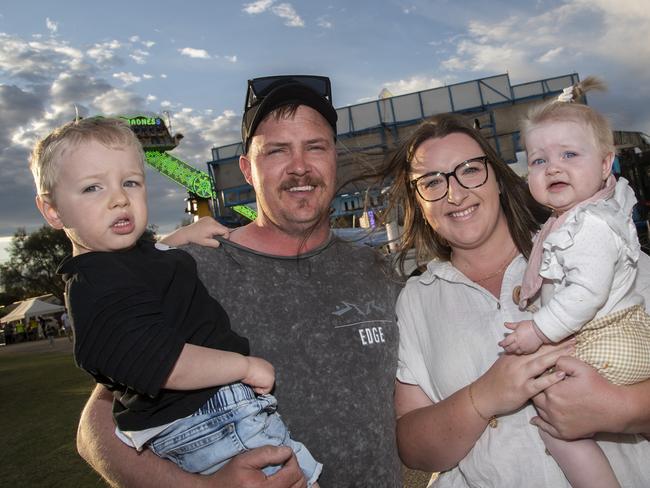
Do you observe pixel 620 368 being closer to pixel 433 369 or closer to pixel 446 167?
pixel 433 369

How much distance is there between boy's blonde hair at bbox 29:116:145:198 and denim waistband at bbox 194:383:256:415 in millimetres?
1021

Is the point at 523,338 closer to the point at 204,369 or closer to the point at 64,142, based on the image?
the point at 204,369

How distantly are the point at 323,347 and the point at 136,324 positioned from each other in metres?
1.01

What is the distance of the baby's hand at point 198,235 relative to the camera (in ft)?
8.83

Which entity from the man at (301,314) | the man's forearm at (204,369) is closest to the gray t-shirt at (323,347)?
the man at (301,314)

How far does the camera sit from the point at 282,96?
287 centimetres

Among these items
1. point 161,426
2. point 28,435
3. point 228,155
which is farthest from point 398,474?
point 228,155

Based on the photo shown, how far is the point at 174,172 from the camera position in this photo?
96.6 feet

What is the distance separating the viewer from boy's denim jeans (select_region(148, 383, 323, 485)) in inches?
77.9

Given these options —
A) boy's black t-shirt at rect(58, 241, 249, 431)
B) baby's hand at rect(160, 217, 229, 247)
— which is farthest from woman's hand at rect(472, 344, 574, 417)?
Result: baby's hand at rect(160, 217, 229, 247)

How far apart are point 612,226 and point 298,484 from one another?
167 centimetres

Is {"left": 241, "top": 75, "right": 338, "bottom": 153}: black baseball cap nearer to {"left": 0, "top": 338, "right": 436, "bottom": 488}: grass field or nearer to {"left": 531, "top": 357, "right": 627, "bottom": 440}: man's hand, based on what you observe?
{"left": 531, "top": 357, "right": 627, "bottom": 440}: man's hand

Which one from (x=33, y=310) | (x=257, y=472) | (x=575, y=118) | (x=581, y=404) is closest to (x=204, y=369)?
(x=257, y=472)

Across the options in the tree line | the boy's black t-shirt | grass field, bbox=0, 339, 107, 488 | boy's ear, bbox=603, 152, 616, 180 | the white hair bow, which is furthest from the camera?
the tree line
